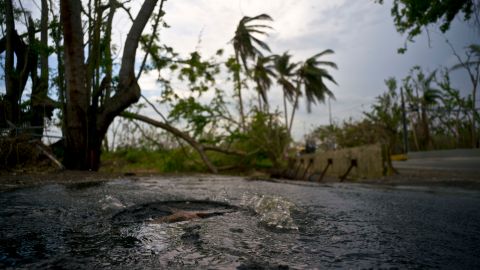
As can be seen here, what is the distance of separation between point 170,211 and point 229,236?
0.63m

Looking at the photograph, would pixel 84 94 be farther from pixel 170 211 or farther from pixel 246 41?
pixel 246 41

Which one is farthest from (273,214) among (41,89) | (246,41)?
(246,41)

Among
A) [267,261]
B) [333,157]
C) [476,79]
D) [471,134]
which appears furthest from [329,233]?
[476,79]

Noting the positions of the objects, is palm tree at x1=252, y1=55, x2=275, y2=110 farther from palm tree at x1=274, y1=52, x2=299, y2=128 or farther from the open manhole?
the open manhole

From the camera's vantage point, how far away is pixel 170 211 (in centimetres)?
163

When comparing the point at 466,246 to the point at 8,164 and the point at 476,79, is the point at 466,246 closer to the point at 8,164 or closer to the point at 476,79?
the point at 8,164

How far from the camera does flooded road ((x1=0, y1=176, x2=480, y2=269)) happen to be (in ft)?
2.80

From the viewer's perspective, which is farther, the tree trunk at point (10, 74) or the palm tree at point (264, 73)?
the palm tree at point (264, 73)

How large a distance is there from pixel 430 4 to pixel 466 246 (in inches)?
323

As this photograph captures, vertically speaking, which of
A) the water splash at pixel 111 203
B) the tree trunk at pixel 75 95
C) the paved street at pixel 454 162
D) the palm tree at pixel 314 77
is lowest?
the paved street at pixel 454 162

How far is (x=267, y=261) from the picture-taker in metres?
0.85

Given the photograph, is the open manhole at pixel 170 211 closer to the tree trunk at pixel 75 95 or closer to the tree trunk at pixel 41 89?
the tree trunk at pixel 75 95

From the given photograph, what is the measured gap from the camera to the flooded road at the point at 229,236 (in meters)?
0.85

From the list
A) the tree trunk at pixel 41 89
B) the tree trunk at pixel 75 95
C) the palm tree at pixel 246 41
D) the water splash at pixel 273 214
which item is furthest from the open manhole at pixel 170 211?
the palm tree at pixel 246 41
